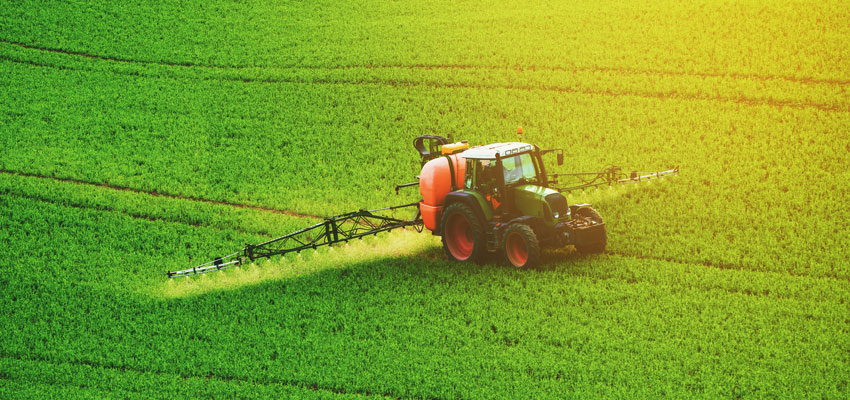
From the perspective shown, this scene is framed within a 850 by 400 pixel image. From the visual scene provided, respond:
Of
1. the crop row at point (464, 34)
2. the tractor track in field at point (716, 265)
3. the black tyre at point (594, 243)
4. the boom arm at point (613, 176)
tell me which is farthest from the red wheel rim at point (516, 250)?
the crop row at point (464, 34)

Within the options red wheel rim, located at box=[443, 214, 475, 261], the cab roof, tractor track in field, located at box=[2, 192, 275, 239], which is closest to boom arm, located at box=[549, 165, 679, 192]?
the cab roof

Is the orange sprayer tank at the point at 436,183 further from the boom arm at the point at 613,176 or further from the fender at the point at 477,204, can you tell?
the boom arm at the point at 613,176

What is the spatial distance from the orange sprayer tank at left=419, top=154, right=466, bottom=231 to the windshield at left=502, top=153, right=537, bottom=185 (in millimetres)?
1261

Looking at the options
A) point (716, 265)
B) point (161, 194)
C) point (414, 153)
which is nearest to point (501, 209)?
point (716, 265)

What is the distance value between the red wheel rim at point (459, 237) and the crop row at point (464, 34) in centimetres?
1440

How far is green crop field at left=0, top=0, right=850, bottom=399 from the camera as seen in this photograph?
41.9 feet

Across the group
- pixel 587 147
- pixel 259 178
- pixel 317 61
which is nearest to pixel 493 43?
pixel 317 61

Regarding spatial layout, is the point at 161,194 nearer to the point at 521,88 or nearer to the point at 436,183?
the point at 436,183

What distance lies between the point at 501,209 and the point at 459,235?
1.22 meters

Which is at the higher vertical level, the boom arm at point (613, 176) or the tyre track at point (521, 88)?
the tyre track at point (521, 88)

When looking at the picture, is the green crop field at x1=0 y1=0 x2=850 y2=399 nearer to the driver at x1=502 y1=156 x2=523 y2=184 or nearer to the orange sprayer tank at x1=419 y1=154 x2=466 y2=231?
the orange sprayer tank at x1=419 y1=154 x2=466 y2=231

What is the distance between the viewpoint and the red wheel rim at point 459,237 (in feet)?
53.6

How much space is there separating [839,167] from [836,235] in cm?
450

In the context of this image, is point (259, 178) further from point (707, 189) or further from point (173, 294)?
point (707, 189)
